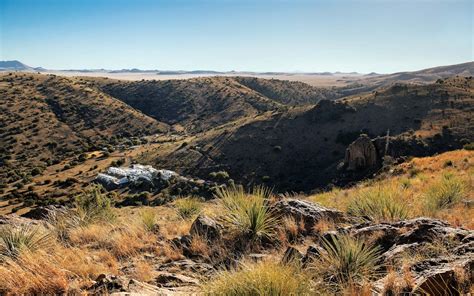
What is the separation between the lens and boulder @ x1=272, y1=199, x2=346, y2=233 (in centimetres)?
772

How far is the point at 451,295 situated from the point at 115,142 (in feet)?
291

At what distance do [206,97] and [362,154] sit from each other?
91018 millimetres

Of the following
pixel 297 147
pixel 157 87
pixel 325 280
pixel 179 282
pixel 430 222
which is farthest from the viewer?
pixel 157 87

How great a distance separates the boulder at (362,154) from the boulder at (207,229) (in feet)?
94.5

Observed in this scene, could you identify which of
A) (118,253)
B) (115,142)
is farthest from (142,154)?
(118,253)

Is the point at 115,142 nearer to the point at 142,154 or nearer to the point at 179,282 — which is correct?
the point at 142,154

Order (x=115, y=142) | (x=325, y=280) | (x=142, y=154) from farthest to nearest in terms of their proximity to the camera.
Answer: (x=115, y=142)
(x=142, y=154)
(x=325, y=280)

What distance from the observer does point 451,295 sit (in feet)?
12.3

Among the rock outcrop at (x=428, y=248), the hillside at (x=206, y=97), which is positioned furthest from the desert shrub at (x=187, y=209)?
the hillside at (x=206, y=97)

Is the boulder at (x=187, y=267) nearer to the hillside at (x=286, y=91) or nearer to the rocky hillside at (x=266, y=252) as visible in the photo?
the rocky hillside at (x=266, y=252)

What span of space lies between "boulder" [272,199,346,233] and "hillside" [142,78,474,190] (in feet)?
123

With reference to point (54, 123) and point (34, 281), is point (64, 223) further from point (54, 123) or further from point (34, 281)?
point (54, 123)

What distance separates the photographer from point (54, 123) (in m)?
92.3

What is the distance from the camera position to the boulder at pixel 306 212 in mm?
7719
